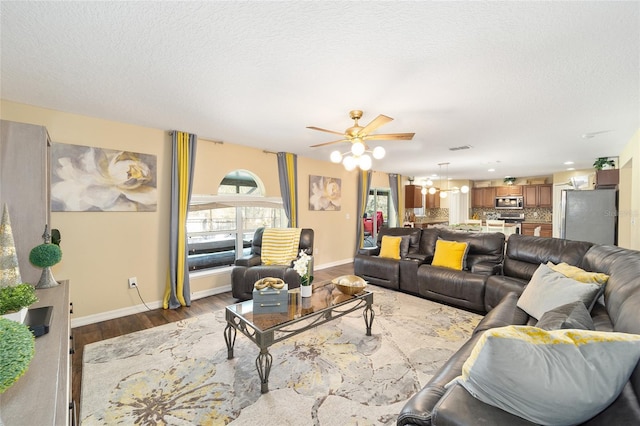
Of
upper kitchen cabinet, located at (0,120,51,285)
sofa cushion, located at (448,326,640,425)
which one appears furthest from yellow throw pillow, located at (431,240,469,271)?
upper kitchen cabinet, located at (0,120,51,285)

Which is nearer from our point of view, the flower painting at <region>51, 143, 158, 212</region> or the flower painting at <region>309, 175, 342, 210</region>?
the flower painting at <region>51, 143, 158, 212</region>

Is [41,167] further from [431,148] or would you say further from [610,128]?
[610,128]

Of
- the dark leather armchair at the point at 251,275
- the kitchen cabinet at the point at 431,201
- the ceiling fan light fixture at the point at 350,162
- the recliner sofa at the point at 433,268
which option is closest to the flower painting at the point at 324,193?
the recliner sofa at the point at 433,268

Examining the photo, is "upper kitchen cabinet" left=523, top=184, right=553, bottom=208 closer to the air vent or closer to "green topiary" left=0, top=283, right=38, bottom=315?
the air vent

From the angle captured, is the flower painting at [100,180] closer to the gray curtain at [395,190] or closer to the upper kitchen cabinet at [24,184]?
the upper kitchen cabinet at [24,184]

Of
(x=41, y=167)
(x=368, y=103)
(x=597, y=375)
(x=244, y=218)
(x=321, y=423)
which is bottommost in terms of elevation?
(x=321, y=423)

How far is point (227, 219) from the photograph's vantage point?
15.0ft

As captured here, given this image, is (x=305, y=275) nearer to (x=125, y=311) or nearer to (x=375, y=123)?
(x=375, y=123)

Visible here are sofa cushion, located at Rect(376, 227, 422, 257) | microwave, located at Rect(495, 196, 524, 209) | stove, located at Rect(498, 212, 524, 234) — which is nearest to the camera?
sofa cushion, located at Rect(376, 227, 422, 257)

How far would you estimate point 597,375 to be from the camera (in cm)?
82

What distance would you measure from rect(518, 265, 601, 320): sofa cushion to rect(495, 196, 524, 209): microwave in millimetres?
8172

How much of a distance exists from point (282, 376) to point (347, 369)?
538 millimetres

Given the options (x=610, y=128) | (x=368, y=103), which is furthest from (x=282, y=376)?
(x=610, y=128)

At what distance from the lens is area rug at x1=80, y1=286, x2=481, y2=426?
1720 millimetres
